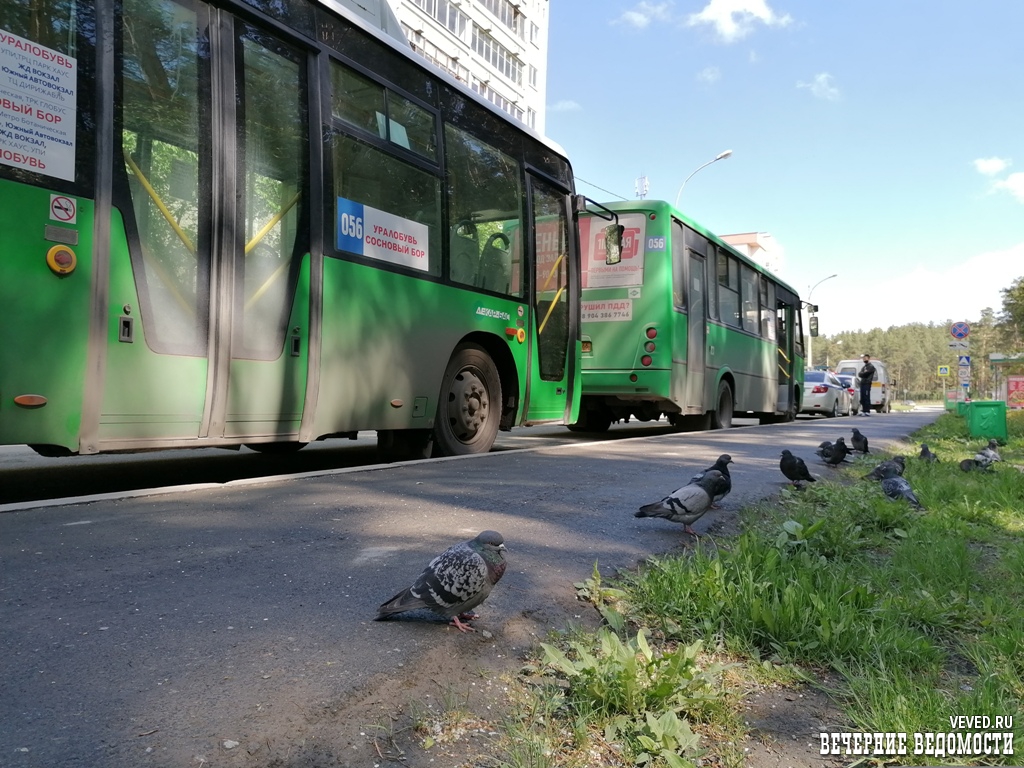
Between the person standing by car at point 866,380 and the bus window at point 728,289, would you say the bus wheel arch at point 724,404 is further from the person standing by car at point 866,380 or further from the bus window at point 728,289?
the person standing by car at point 866,380

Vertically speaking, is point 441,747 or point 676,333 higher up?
point 676,333

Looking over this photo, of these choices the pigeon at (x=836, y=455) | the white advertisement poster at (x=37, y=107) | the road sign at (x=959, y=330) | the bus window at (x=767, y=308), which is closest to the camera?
the white advertisement poster at (x=37, y=107)

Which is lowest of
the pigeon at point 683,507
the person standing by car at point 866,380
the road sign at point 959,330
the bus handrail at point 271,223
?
the pigeon at point 683,507

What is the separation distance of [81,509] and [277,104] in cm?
296

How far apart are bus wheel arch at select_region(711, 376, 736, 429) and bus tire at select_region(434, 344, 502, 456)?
664 centimetres

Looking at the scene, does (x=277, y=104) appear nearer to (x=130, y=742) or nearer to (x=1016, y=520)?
(x=130, y=742)

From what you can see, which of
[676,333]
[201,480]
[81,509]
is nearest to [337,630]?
[81,509]

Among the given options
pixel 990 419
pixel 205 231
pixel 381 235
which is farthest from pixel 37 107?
pixel 990 419

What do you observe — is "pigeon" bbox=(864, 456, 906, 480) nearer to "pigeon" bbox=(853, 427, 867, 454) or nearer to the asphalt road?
the asphalt road

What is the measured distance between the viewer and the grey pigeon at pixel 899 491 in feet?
16.4

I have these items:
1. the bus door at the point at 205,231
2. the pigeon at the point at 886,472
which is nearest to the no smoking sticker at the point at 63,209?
the bus door at the point at 205,231

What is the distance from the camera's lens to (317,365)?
5.43 meters

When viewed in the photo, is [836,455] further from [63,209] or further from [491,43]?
[491,43]

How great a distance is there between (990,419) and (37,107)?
1259 centimetres
